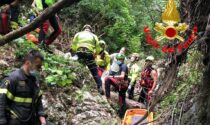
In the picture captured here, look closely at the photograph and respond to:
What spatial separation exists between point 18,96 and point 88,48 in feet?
11.9

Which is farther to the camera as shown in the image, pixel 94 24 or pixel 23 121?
pixel 94 24

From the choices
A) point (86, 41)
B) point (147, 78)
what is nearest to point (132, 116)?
point (147, 78)

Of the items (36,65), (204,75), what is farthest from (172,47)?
(36,65)

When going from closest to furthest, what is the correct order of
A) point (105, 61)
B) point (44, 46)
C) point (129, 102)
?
1. point (44, 46)
2. point (105, 61)
3. point (129, 102)

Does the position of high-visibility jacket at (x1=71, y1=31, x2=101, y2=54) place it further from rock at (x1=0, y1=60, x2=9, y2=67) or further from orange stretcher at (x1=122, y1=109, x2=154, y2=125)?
orange stretcher at (x1=122, y1=109, x2=154, y2=125)

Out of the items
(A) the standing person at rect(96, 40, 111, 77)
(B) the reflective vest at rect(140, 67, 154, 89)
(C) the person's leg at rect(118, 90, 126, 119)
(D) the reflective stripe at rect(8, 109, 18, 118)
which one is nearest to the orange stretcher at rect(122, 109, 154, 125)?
(B) the reflective vest at rect(140, 67, 154, 89)

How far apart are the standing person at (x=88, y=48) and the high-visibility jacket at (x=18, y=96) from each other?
3.34m

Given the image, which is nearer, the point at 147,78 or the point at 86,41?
the point at 86,41

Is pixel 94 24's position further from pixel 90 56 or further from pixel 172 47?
pixel 172 47

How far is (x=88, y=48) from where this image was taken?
9109 mm

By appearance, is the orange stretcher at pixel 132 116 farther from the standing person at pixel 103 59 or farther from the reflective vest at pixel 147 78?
the standing person at pixel 103 59

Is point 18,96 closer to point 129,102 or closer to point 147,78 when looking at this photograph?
point 147,78

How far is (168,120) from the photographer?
4.47 meters

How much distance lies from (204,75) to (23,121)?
265 centimetres
